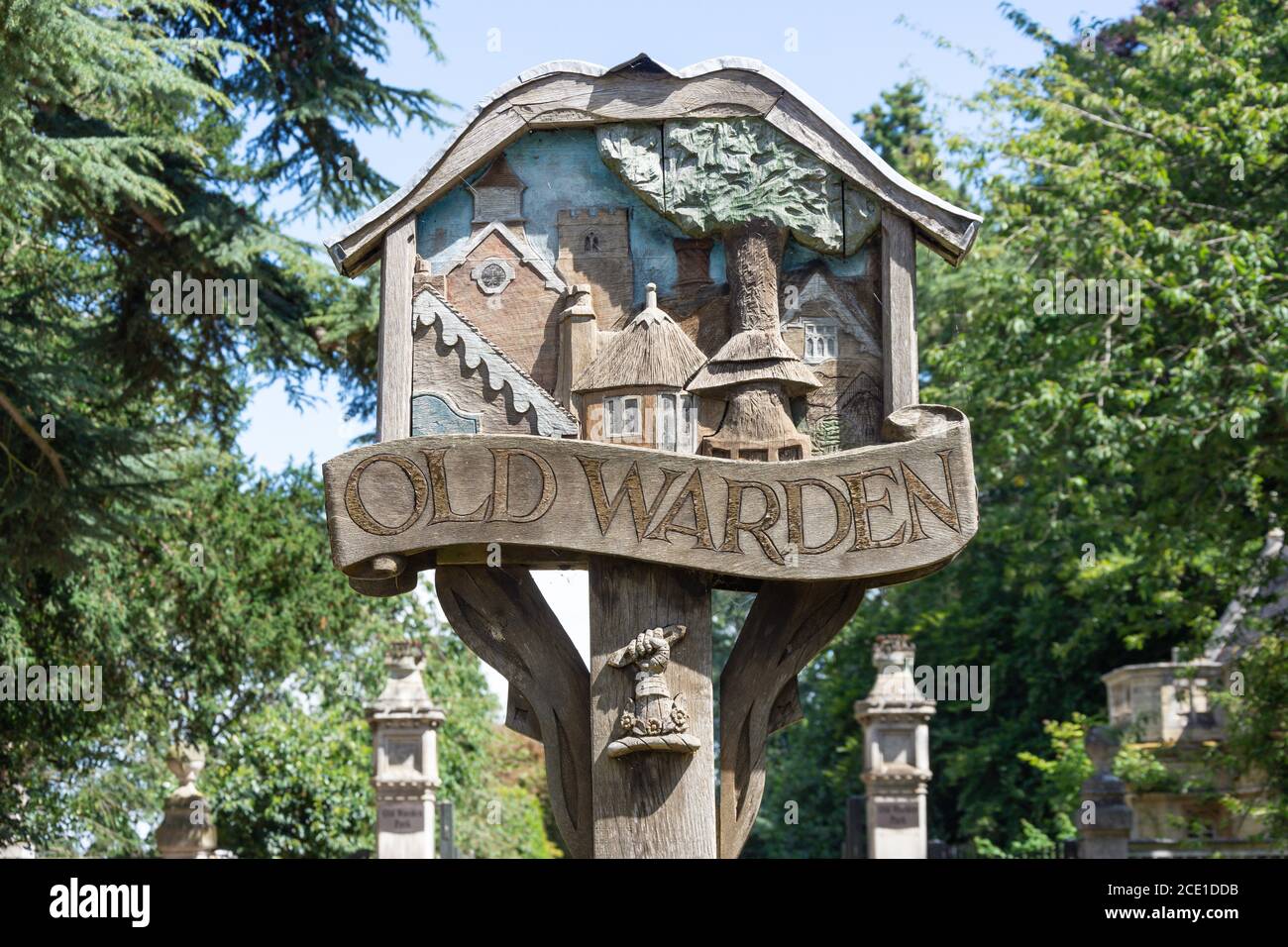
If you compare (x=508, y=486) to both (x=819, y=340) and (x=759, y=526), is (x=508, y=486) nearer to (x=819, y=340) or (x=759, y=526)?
(x=759, y=526)

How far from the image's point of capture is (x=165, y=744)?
20.4 meters

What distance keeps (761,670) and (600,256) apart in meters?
1.52

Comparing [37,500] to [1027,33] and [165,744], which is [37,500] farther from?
[1027,33]

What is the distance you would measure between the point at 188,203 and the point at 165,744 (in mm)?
9108

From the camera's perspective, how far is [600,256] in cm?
593

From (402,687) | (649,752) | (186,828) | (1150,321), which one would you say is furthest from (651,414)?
(402,687)

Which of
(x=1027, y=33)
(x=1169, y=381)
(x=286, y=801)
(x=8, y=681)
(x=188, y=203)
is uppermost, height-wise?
(x=1027, y=33)

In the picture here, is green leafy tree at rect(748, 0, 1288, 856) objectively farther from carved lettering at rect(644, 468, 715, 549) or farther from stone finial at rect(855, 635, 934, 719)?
carved lettering at rect(644, 468, 715, 549)

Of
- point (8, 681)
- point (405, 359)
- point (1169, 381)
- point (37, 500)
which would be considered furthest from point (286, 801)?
point (405, 359)

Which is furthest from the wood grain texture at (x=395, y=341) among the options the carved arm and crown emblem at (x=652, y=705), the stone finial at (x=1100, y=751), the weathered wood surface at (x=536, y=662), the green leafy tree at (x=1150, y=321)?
the stone finial at (x=1100, y=751)

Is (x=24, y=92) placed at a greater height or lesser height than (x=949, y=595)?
greater

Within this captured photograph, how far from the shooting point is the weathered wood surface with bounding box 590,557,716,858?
5543mm
